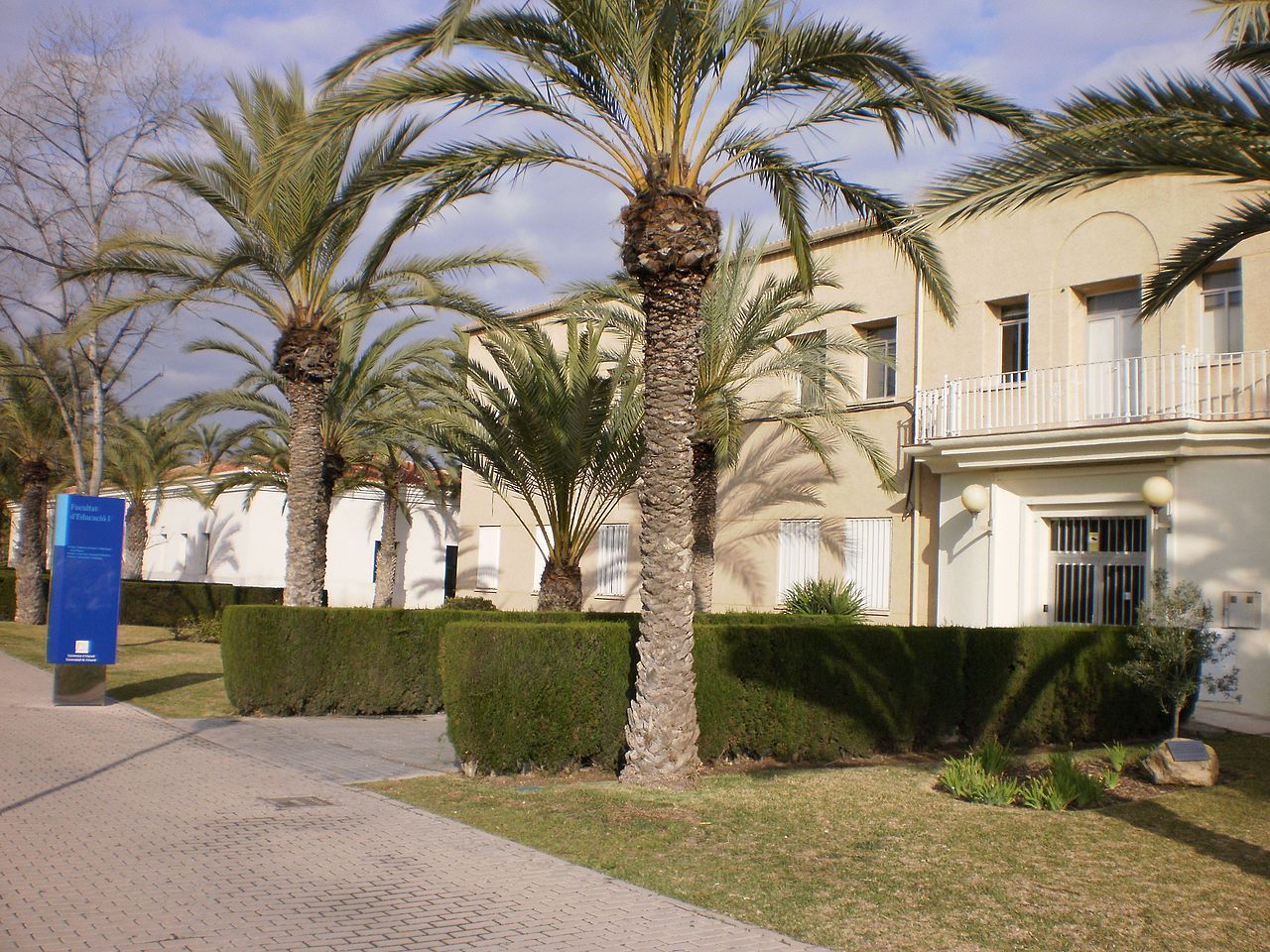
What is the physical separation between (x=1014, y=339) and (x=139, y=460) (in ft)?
94.8

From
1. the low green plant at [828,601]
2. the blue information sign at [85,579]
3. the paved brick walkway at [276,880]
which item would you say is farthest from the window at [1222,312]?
the blue information sign at [85,579]

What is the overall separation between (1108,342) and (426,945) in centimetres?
1562

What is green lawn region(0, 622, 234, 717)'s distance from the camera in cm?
1488

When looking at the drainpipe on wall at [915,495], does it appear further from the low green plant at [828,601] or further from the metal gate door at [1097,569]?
the metal gate door at [1097,569]

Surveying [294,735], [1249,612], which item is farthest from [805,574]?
[294,735]

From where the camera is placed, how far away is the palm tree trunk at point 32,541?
93.9ft

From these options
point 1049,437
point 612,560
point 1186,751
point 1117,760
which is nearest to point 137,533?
point 612,560

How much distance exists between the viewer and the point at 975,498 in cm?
1761

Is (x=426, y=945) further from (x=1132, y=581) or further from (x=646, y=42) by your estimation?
(x=1132, y=581)

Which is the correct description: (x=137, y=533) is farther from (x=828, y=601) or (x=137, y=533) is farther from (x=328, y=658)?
(x=828, y=601)

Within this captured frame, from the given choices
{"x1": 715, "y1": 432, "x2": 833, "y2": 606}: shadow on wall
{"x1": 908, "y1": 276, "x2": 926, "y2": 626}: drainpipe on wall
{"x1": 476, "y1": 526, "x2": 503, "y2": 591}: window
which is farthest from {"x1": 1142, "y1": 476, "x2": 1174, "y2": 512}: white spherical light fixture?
{"x1": 476, "y1": 526, "x2": 503, "y2": 591}: window

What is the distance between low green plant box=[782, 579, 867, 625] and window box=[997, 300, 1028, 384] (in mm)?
4558

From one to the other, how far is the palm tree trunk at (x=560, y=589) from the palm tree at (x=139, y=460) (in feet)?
70.9

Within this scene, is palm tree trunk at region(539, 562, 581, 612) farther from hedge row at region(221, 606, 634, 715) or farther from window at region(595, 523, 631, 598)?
window at region(595, 523, 631, 598)
